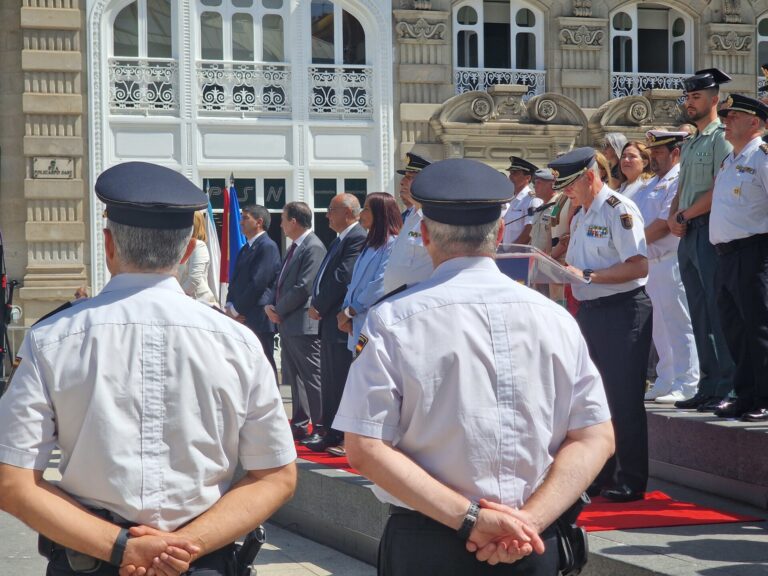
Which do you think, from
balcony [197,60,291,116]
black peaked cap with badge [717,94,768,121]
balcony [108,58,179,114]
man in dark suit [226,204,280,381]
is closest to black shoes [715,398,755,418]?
black peaked cap with badge [717,94,768,121]

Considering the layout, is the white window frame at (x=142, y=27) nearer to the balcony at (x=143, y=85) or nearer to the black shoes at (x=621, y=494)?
the balcony at (x=143, y=85)

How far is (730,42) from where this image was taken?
942 inches

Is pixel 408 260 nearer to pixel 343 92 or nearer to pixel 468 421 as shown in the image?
pixel 468 421

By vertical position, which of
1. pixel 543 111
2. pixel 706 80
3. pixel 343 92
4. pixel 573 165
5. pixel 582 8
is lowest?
pixel 573 165

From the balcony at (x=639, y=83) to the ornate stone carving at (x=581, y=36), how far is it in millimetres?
810

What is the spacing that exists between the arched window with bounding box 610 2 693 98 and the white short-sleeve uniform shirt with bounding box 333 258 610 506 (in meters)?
21.3

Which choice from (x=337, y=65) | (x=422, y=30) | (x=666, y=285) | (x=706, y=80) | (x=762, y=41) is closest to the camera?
(x=706, y=80)

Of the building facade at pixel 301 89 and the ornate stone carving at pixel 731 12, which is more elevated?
the ornate stone carving at pixel 731 12

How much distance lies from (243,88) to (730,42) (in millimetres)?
9671

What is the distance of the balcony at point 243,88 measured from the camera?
22.2 m

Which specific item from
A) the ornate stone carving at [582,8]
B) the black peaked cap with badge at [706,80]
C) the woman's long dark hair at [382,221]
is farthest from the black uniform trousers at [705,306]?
the ornate stone carving at [582,8]

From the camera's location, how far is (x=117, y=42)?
2206 cm

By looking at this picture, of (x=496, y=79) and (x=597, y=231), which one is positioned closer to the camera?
(x=597, y=231)

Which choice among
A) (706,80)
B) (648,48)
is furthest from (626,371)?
(648,48)
